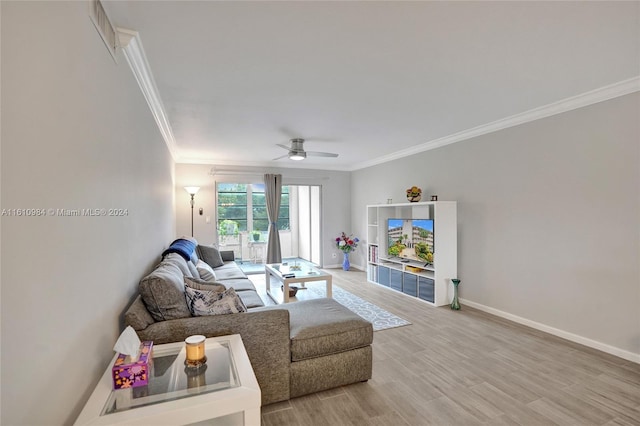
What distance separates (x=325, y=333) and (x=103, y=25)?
2.32 metres

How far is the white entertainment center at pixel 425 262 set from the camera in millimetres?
4270

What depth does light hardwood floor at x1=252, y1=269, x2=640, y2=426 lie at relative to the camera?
6.51 feet

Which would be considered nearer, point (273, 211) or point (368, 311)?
point (368, 311)

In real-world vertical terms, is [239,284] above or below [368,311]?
above

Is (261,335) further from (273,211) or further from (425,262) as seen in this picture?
(273,211)

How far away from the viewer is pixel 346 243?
22.1ft

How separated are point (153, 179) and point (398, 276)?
3.83m

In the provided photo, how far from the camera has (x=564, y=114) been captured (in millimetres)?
3158

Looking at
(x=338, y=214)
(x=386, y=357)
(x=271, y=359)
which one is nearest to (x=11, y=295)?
(x=271, y=359)

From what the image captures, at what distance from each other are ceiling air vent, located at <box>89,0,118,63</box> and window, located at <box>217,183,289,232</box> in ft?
20.9

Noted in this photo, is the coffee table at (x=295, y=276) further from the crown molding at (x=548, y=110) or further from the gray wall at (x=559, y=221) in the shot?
the crown molding at (x=548, y=110)

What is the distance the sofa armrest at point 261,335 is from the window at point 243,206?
625cm

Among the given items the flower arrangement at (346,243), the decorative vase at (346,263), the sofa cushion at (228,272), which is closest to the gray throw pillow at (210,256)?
the sofa cushion at (228,272)

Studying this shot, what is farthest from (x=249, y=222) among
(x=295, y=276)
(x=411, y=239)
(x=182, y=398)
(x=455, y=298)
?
(x=182, y=398)
